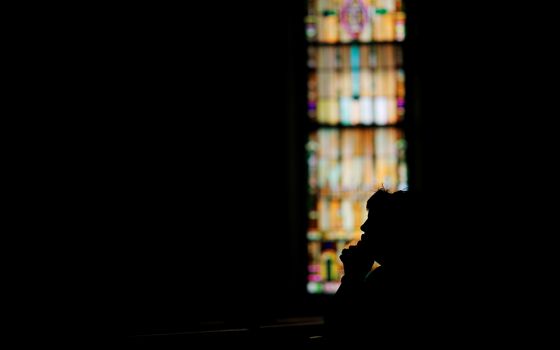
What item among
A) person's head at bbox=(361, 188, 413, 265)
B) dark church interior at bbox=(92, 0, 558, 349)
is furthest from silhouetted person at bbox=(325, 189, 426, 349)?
dark church interior at bbox=(92, 0, 558, 349)

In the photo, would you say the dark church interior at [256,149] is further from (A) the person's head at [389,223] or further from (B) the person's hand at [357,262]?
(A) the person's head at [389,223]

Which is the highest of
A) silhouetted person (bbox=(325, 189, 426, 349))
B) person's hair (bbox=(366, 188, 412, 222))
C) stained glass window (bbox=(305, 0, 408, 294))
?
stained glass window (bbox=(305, 0, 408, 294))

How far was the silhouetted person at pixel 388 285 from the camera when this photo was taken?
1601 millimetres

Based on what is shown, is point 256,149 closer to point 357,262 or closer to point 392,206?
point 357,262

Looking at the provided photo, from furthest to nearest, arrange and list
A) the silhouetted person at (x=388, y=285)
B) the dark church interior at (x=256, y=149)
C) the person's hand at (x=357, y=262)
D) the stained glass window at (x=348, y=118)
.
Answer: the stained glass window at (x=348, y=118)
the dark church interior at (x=256, y=149)
the person's hand at (x=357, y=262)
the silhouetted person at (x=388, y=285)

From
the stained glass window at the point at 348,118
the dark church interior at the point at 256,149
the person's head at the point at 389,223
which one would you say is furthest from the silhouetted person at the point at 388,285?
the stained glass window at the point at 348,118

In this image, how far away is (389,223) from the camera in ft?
5.43

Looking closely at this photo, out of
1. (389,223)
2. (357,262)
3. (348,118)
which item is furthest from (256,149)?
(389,223)

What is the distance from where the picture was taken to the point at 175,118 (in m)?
4.36

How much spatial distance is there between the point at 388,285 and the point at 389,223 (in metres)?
0.17

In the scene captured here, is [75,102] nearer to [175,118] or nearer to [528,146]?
[175,118]

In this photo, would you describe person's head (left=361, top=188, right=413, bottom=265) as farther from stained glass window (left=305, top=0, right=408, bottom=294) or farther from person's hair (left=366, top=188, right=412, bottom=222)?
stained glass window (left=305, top=0, right=408, bottom=294)

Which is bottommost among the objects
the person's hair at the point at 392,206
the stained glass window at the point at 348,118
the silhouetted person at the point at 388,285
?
the silhouetted person at the point at 388,285

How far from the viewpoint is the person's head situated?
1.63 metres
